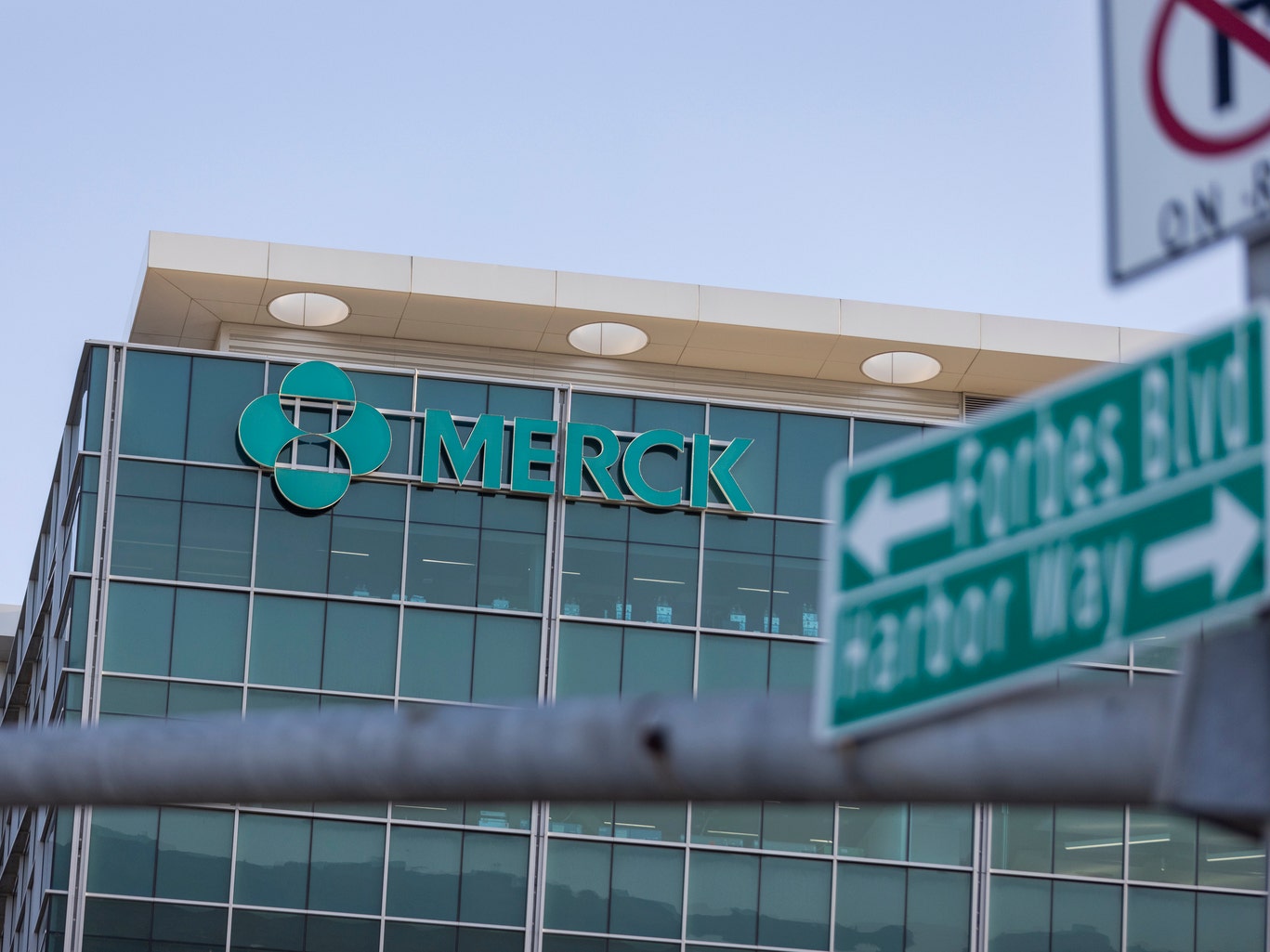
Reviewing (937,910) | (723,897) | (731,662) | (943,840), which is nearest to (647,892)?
(723,897)

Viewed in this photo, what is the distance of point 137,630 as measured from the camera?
114 feet

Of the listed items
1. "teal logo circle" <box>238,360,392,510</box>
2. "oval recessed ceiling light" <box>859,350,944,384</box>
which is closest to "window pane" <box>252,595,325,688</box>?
"teal logo circle" <box>238,360,392,510</box>

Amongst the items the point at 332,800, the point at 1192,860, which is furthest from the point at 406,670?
the point at 332,800

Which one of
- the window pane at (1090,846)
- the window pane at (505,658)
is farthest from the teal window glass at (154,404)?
the window pane at (1090,846)

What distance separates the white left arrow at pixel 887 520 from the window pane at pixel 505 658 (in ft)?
102

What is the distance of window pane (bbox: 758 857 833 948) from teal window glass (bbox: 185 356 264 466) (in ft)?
37.3

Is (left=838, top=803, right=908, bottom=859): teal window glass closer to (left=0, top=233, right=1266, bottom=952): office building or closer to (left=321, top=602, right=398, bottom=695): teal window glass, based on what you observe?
(left=0, top=233, right=1266, bottom=952): office building

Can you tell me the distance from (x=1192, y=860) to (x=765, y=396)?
1253cm

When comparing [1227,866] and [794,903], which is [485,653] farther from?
[1227,866]

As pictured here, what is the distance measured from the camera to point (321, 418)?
3612 cm

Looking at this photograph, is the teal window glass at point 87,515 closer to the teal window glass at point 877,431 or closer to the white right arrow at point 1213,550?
the teal window glass at point 877,431

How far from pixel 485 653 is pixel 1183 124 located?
105 ft

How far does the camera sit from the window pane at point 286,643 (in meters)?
34.8

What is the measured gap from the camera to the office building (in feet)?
112
